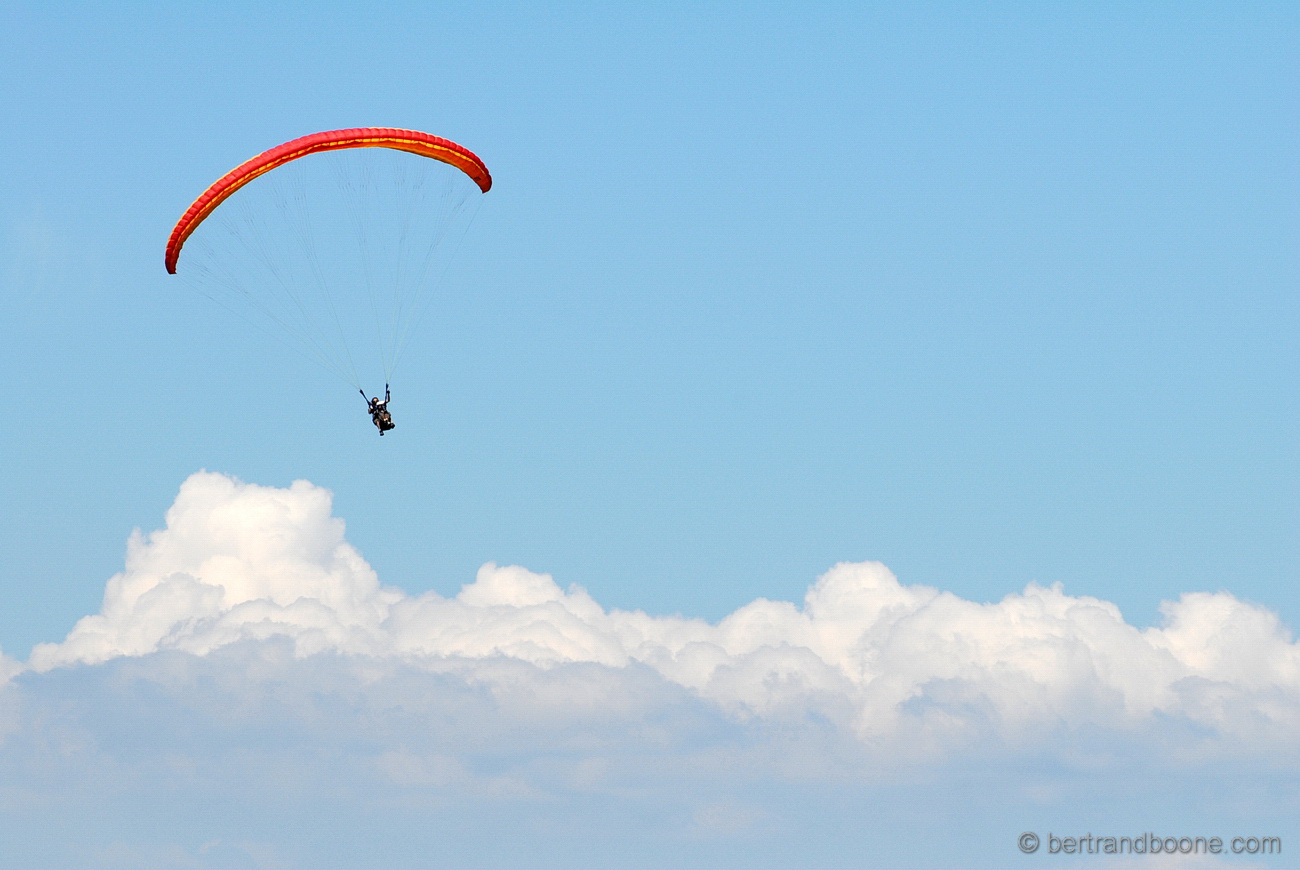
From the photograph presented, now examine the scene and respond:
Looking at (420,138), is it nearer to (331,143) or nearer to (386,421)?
(331,143)

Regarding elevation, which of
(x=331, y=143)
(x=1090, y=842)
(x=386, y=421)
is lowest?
(x=1090, y=842)

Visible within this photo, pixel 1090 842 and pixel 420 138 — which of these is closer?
pixel 1090 842

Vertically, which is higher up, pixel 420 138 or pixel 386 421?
pixel 420 138

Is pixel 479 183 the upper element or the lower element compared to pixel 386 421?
upper

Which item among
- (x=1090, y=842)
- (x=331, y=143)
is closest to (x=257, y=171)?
(x=331, y=143)

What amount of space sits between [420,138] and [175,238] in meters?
11.2

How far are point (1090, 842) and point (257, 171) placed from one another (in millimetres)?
43746

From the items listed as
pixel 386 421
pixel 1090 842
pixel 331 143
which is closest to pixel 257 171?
pixel 331 143

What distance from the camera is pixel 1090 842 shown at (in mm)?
119938

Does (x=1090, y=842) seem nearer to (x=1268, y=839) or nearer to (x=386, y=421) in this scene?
(x=1268, y=839)

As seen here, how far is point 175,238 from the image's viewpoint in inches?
5017

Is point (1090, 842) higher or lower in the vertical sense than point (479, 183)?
lower

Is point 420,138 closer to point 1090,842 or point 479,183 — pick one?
point 479,183

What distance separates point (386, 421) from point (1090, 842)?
34.8 m
